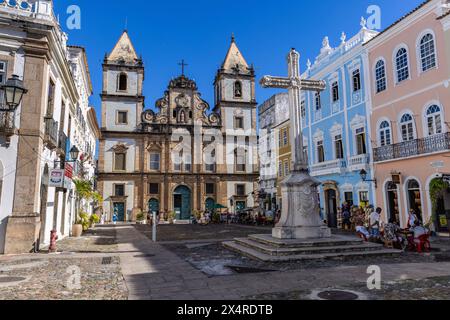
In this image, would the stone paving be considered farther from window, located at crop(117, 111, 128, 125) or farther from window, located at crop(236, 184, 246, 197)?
window, located at crop(236, 184, 246, 197)

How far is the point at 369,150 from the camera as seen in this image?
19078 mm

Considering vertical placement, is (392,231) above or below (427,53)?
below

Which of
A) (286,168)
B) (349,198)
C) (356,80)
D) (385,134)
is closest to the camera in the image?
(385,134)

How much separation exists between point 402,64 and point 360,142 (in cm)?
485

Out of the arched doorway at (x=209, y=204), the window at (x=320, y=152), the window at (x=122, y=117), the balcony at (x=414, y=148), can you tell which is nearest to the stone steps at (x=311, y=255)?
the balcony at (x=414, y=148)

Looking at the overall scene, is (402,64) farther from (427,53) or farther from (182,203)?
(182,203)

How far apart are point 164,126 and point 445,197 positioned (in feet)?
99.4

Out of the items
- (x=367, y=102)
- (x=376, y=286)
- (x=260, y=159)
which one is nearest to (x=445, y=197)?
(x=367, y=102)

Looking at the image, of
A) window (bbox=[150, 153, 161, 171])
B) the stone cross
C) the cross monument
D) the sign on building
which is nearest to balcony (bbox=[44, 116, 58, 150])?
the sign on building

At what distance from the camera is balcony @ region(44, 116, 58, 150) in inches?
488

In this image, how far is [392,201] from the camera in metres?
17.8

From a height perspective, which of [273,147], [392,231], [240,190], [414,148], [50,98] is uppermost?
[273,147]

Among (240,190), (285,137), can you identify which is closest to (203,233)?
(285,137)
